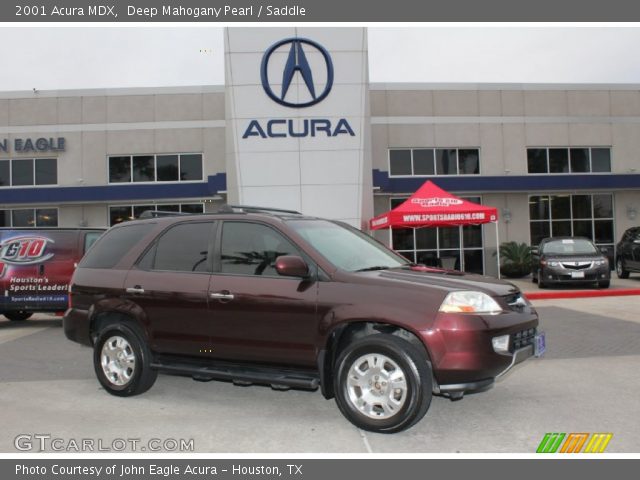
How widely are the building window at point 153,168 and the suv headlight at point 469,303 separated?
20444 mm

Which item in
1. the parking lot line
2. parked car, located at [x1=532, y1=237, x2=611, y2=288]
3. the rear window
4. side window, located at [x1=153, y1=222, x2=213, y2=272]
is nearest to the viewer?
side window, located at [x1=153, y1=222, x2=213, y2=272]

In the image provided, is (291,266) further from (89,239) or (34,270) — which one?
(34,270)


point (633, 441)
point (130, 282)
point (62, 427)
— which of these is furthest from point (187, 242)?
point (633, 441)

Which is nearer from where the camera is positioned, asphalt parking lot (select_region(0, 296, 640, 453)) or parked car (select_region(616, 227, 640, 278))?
asphalt parking lot (select_region(0, 296, 640, 453))

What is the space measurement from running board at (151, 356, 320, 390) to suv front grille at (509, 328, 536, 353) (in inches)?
63.0

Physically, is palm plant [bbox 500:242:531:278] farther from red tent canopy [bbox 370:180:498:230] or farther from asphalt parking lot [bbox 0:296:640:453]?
asphalt parking lot [bbox 0:296:640:453]

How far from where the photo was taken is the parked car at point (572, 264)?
16281 mm

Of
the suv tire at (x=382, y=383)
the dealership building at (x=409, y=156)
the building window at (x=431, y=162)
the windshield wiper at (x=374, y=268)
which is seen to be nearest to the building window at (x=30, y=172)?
the dealership building at (x=409, y=156)

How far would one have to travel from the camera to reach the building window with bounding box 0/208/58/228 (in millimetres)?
23938

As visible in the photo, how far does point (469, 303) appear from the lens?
4.62 m

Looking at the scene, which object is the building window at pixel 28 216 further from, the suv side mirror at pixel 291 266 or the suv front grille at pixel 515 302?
the suv front grille at pixel 515 302

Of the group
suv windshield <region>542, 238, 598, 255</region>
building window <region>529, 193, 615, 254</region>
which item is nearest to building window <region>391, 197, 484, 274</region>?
building window <region>529, 193, 615, 254</region>

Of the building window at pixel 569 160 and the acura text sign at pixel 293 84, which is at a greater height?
the acura text sign at pixel 293 84

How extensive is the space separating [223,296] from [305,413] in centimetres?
129
